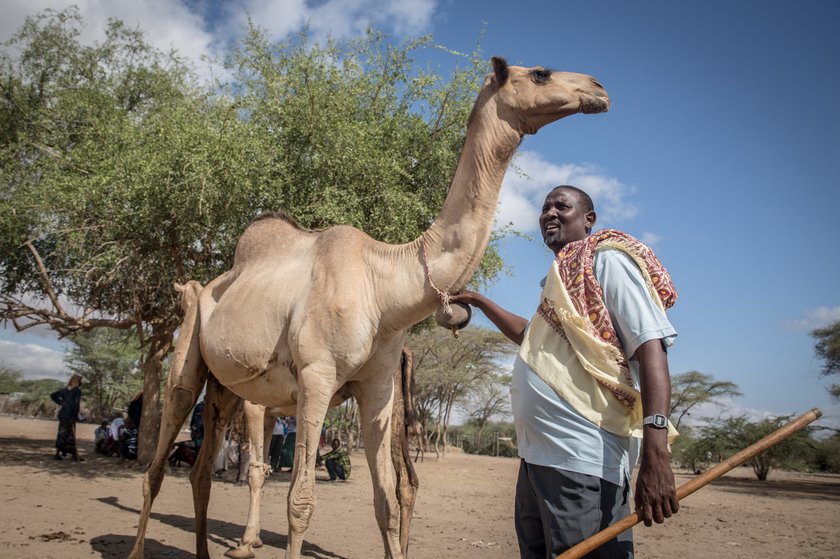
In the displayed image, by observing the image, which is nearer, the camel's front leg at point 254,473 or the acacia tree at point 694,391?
the camel's front leg at point 254,473

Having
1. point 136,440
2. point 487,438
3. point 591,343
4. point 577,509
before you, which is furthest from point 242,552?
point 487,438

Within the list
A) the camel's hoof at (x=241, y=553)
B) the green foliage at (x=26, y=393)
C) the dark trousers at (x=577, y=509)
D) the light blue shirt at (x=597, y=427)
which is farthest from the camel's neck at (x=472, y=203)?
the green foliage at (x=26, y=393)

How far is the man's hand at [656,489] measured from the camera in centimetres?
215

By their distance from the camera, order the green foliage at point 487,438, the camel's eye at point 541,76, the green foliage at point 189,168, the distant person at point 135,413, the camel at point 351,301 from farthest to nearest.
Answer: the green foliage at point 487,438 < the distant person at point 135,413 < the green foliage at point 189,168 < the camel at point 351,301 < the camel's eye at point 541,76

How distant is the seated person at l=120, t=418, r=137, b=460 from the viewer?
14.4m

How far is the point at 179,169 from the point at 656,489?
9.71 m

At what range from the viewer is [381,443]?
4812 mm

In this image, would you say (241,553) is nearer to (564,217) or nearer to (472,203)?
(472,203)

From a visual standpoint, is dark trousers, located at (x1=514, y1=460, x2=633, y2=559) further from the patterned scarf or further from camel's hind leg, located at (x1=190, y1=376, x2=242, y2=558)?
camel's hind leg, located at (x1=190, y1=376, x2=242, y2=558)

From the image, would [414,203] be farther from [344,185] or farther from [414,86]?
[414,86]

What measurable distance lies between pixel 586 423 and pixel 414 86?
11060 millimetres

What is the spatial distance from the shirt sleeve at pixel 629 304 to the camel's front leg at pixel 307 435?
2.27 meters

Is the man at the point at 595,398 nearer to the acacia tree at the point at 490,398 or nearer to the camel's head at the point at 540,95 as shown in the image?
the camel's head at the point at 540,95

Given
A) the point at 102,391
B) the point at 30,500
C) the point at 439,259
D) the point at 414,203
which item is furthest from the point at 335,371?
the point at 102,391
